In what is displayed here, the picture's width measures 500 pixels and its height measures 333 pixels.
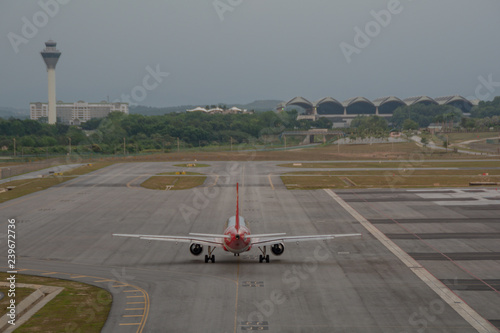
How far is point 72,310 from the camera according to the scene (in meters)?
35.0

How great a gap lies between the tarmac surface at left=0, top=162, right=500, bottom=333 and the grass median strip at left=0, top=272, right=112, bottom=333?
788mm

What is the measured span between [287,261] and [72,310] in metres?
20.3

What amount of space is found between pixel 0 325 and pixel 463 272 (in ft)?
120

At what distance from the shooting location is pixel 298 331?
3134 centimetres

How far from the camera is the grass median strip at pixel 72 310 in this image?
32.0 m

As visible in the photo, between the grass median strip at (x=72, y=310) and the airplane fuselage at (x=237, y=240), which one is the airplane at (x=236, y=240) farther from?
the grass median strip at (x=72, y=310)

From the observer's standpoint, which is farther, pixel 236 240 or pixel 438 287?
pixel 236 240

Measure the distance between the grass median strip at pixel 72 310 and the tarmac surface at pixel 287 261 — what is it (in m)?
0.79

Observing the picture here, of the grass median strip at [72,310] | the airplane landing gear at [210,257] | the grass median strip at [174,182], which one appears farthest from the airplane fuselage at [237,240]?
the grass median strip at [174,182]

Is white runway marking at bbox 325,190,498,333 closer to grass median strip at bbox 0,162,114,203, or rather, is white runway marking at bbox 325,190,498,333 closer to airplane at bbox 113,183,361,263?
airplane at bbox 113,183,361,263

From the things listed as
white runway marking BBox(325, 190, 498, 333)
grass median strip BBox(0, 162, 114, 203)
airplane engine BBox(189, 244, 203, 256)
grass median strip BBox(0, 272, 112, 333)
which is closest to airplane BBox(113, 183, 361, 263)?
airplane engine BBox(189, 244, 203, 256)

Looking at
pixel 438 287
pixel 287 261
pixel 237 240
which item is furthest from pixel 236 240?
pixel 438 287

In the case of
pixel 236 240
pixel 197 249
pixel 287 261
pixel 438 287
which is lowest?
pixel 287 261

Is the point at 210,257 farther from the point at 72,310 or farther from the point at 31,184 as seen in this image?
the point at 31,184
